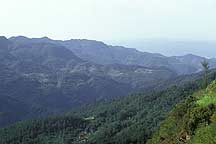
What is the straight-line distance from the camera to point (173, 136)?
73688mm

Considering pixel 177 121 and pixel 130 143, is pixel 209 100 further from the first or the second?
pixel 130 143

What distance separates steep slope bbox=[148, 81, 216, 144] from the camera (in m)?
59.3

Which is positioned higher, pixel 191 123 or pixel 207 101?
pixel 207 101

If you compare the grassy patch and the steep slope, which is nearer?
the steep slope

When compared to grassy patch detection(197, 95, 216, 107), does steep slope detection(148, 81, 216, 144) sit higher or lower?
lower

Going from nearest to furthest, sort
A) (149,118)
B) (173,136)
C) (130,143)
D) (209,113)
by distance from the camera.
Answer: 1. (209,113)
2. (173,136)
3. (130,143)
4. (149,118)

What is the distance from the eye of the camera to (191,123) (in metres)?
67.6

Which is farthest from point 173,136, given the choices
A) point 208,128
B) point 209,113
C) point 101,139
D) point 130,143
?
point 101,139

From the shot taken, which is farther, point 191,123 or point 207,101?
point 207,101

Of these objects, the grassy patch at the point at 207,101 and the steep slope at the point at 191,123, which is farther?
the grassy patch at the point at 207,101

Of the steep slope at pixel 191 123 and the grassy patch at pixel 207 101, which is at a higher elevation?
the grassy patch at pixel 207 101

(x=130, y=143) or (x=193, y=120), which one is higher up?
(x=193, y=120)

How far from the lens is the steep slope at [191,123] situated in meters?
59.3

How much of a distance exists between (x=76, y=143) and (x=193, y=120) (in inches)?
5304
